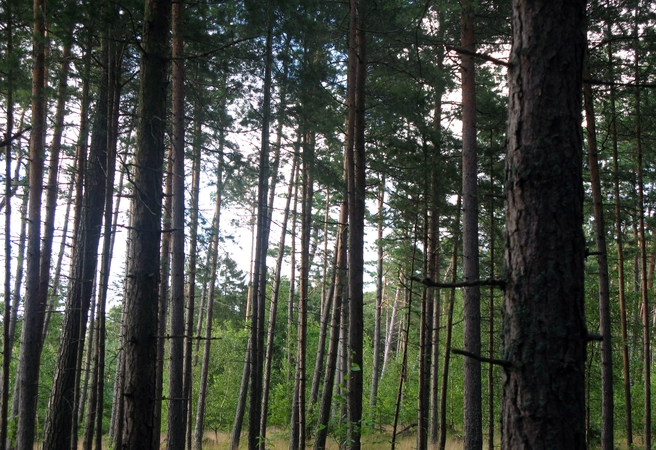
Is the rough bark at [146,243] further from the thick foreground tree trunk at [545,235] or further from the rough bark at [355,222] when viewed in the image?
the thick foreground tree trunk at [545,235]

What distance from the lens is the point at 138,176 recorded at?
5570mm

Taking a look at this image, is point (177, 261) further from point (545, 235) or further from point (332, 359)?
point (545, 235)

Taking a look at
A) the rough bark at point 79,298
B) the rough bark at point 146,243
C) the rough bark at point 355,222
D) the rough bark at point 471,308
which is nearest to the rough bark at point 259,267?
the rough bark at point 355,222

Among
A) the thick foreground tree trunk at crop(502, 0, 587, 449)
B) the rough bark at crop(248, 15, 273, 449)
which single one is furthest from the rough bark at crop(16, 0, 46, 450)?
the thick foreground tree trunk at crop(502, 0, 587, 449)

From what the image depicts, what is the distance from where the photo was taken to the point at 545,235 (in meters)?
2.58

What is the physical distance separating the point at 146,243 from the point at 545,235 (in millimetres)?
4235

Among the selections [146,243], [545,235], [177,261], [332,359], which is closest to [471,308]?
[332,359]

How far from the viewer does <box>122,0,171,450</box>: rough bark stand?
5215 millimetres

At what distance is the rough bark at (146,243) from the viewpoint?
5215 millimetres

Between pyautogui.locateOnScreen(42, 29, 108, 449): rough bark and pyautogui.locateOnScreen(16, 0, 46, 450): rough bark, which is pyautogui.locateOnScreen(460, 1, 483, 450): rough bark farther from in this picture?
pyautogui.locateOnScreen(16, 0, 46, 450): rough bark

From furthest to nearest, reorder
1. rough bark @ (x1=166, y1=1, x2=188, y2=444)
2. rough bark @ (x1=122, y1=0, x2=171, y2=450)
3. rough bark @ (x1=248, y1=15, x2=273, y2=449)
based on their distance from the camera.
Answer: rough bark @ (x1=248, y1=15, x2=273, y2=449)
rough bark @ (x1=166, y1=1, x2=188, y2=444)
rough bark @ (x1=122, y1=0, x2=171, y2=450)

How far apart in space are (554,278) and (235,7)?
8170 millimetres

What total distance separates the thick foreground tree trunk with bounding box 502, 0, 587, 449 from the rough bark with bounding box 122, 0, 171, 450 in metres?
3.93

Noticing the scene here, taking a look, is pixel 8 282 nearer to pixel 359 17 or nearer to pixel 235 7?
pixel 235 7
